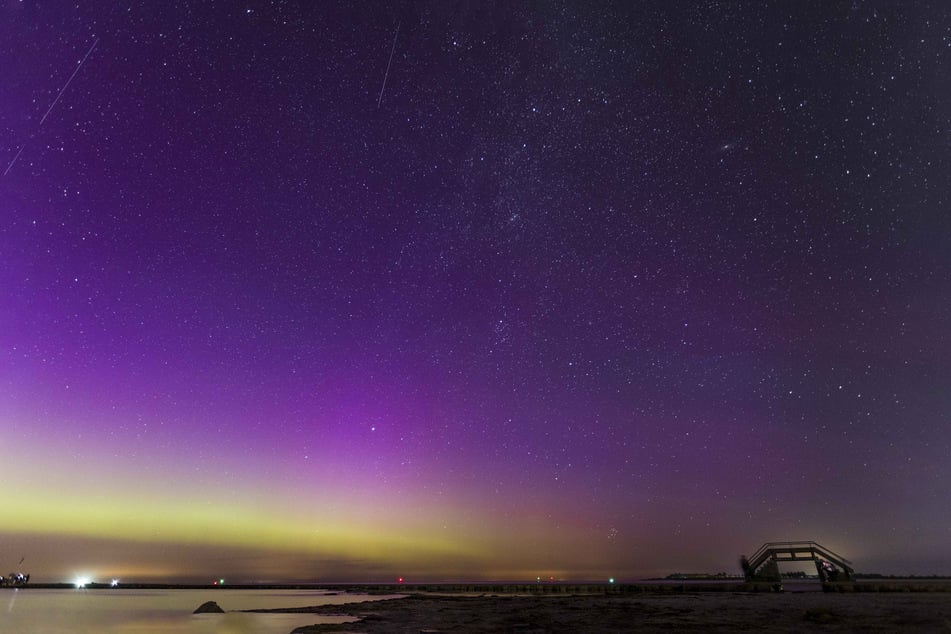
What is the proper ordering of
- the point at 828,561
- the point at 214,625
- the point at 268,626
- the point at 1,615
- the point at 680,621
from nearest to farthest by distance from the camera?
the point at 680,621
the point at 268,626
the point at 214,625
the point at 1,615
the point at 828,561

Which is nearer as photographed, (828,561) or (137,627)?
(137,627)

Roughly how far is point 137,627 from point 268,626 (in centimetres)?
1058

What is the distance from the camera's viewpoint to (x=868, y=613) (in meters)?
27.8

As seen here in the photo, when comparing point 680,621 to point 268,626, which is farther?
point 268,626

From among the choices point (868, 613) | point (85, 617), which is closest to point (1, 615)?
point (85, 617)

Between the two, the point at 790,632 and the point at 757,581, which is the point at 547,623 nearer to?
the point at 790,632

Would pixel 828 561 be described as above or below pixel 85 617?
above

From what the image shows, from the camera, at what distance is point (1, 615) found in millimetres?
43781

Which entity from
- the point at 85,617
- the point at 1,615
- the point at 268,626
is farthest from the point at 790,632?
the point at 1,615

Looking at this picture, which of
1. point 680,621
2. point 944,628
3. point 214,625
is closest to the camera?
point 944,628

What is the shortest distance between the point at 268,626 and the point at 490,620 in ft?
42.5

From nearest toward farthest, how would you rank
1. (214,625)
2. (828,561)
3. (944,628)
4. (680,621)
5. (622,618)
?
(944,628) → (680,621) → (622,618) → (214,625) → (828,561)

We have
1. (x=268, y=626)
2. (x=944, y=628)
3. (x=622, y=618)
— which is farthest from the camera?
(x=268, y=626)

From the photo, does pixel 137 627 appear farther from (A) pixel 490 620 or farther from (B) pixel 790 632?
(B) pixel 790 632
